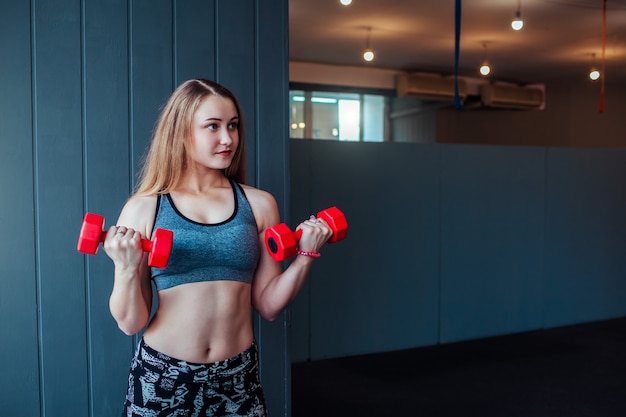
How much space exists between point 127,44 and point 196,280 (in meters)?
0.92

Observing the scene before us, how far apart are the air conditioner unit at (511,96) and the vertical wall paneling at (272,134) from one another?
6.85m

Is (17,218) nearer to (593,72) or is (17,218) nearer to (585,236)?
(585,236)

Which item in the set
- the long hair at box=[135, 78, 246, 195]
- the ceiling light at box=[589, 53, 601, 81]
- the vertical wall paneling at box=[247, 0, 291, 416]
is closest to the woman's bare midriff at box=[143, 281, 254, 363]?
the long hair at box=[135, 78, 246, 195]

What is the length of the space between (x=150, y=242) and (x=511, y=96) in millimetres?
8155

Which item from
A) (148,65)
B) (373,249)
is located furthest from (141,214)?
(373,249)

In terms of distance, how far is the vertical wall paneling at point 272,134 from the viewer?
6.46ft

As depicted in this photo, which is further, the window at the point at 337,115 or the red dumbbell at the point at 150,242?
the window at the point at 337,115

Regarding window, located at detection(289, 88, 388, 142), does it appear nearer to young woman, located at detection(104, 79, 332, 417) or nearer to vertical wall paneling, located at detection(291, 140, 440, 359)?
vertical wall paneling, located at detection(291, 140, 440, 359)

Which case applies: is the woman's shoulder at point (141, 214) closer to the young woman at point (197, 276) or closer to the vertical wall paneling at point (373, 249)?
the young woman at point (197, 276)

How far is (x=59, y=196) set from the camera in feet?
5.64

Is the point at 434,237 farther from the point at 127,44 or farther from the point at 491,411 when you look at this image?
the point at 127,44

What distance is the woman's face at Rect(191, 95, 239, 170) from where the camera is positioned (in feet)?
4.01

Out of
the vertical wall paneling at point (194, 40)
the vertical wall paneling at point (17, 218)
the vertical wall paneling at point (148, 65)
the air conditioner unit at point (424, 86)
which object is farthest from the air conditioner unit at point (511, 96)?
the vertical wall paneling at point (17, 218)

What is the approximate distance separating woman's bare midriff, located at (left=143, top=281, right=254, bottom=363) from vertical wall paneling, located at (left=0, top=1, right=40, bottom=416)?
2.24ft
